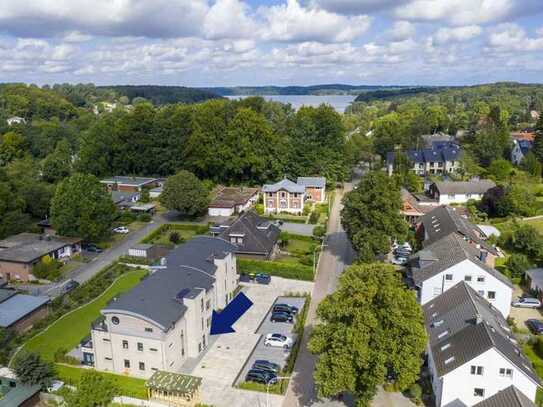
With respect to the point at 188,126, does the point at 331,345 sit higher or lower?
lower

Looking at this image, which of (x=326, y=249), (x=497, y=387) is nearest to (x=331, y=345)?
(x=497, y=387)

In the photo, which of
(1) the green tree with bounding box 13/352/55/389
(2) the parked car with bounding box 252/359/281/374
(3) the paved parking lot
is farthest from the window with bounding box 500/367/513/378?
A: (1) the green tree with bounding box 13/352/55/389

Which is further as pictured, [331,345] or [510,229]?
[510,229]

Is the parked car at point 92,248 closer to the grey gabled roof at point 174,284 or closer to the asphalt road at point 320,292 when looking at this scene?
the grey gabled roof at point 174,284

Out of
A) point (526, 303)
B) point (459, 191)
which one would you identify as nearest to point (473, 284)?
point (526, 303)

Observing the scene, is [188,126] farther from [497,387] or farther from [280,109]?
[497,387]

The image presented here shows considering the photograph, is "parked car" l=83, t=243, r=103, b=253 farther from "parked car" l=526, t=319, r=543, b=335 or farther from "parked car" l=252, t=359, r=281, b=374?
"parked car" l=526, t=319, r=543, b=335

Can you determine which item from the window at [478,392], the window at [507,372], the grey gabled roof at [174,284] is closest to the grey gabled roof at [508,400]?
the window at [478,392]
